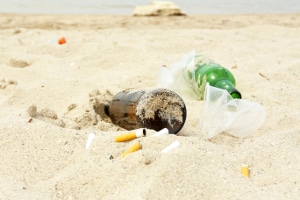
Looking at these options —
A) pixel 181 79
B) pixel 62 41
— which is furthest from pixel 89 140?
pixel 62 41

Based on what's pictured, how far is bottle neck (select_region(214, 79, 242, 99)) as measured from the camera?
229cm

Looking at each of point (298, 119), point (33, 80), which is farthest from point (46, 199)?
point (33, 80)

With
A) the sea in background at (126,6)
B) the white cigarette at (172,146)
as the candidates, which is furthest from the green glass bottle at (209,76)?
the sea in background at (126,6)

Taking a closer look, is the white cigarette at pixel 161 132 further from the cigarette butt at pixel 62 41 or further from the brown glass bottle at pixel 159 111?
the cigarette butt at pixel 62 41

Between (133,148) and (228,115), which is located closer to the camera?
(133,148)

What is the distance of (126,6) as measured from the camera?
8094 millimetres

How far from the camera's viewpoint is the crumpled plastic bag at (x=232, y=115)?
2.10m

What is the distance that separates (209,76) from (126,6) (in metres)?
5.80

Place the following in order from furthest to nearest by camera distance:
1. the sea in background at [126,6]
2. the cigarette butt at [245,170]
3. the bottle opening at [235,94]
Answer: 1. the sea in background at [126,6]
2. the bottle opening at [235,94]
3. the cigarette butt at [245,170]

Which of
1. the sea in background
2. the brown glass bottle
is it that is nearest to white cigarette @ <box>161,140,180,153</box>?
the brown glass bottle

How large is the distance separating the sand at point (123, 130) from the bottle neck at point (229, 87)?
0.15m

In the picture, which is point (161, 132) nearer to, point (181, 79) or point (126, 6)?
point (181, 79)

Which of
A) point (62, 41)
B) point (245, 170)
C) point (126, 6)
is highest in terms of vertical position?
point (245, 170)

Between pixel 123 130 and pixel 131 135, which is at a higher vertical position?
pixel 131 135
